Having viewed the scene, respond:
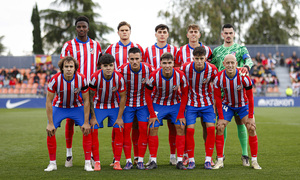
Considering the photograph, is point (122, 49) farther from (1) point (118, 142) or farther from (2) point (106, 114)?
(1) point (118, 142)

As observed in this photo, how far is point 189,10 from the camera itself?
37000 mm

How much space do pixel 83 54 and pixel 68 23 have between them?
3440cm

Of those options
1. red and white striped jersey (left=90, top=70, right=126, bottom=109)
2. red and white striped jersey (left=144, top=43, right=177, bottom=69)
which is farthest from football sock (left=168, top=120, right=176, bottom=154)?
red and white striped jersey (left=90, top=70, right=126, bottom=109)

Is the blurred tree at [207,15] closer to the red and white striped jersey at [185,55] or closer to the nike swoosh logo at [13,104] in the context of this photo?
the nike swoosh logo at [13,104]

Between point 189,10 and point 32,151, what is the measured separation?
3128 centimetres

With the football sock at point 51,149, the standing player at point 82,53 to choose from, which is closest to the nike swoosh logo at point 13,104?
the standing player at point 82,53

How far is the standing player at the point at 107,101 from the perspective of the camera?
5828 millimetres

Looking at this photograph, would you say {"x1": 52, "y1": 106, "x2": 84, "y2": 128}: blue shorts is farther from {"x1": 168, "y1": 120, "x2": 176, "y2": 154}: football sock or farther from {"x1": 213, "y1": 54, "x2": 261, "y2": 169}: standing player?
{"x1": 213, "y1": 54, "x2": 261, "y2": 169}: standing player

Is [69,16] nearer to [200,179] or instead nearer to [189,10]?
[189,10]

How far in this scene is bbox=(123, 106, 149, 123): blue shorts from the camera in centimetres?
596

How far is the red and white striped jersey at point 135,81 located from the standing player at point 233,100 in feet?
3.68

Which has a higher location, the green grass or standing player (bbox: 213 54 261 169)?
standing player (bbox: 213 54 261 169)

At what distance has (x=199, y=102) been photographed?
233 inches

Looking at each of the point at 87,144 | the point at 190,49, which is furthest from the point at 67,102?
the point at 190,49
